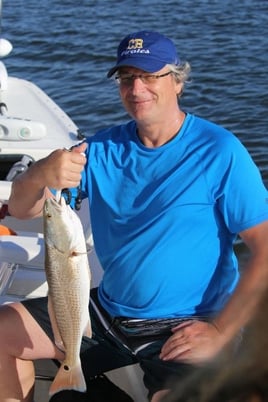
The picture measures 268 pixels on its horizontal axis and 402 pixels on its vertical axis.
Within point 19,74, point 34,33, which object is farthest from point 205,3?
point 19,74

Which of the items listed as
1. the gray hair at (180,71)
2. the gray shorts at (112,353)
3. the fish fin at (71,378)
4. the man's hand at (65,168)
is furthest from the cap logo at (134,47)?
the fish fin at (71,378)

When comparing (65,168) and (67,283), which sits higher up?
(65,168)

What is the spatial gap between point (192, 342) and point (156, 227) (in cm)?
44

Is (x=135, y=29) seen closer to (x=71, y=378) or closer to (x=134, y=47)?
(x=134, y=47)

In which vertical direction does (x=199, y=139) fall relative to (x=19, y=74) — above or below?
above

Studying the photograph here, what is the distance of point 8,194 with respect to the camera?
4309 millimetres

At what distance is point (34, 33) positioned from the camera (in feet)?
44.1

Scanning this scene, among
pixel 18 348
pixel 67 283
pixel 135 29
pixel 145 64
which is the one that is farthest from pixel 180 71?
pixel 135 29

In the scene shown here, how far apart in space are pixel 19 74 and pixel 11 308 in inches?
339

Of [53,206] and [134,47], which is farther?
[134,47]

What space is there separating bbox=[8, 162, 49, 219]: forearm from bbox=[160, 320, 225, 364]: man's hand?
0.75 metres

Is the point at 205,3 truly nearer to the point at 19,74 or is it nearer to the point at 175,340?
the point at 19,74

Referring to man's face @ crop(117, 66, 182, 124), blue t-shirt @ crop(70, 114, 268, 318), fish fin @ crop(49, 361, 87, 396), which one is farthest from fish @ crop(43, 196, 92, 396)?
man's face @ crop(117, 66, 182, 124)

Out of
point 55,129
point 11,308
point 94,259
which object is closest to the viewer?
point 11,308
